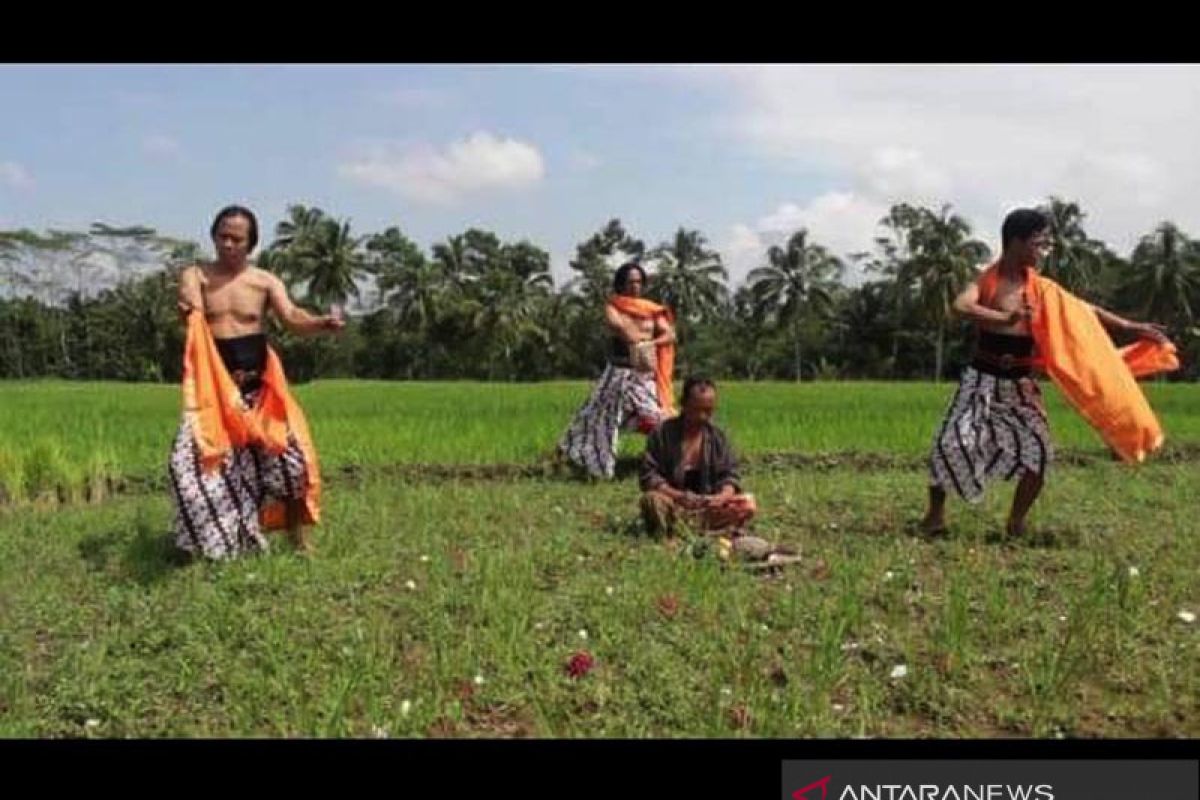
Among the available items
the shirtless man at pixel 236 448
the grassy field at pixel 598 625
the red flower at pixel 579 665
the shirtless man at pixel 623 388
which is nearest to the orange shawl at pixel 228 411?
the shirtless man at pixel 236 448

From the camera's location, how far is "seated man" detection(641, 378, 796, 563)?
5.96m

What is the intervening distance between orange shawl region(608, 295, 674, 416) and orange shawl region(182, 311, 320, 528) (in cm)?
339

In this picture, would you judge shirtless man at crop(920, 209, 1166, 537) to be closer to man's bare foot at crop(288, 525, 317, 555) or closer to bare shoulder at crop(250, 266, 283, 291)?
man's bare foot at crop(288, 525, 317, 555)

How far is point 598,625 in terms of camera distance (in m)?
4.43

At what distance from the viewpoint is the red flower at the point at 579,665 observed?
3.90 metres

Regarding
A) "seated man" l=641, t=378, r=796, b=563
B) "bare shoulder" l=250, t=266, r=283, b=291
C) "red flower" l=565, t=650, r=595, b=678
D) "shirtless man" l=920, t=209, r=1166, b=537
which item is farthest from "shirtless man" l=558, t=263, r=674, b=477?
"red flower" l=565, t=650, r=595, b=678

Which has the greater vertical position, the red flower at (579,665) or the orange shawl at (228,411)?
the orange shawl at (228,411)

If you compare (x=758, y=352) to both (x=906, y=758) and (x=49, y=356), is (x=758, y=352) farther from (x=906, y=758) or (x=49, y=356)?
(x=906, y=758)

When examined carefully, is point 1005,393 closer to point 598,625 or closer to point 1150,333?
point 1150,333

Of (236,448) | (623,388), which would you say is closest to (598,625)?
(236,448)

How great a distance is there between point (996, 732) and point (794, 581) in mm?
1676

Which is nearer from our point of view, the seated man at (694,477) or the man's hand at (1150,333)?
the seated man at (694,477)

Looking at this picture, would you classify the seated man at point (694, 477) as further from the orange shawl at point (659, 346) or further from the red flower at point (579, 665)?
the orange shawl at point (659, 346)

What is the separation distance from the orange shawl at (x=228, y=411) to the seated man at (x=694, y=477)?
69.6 inches
